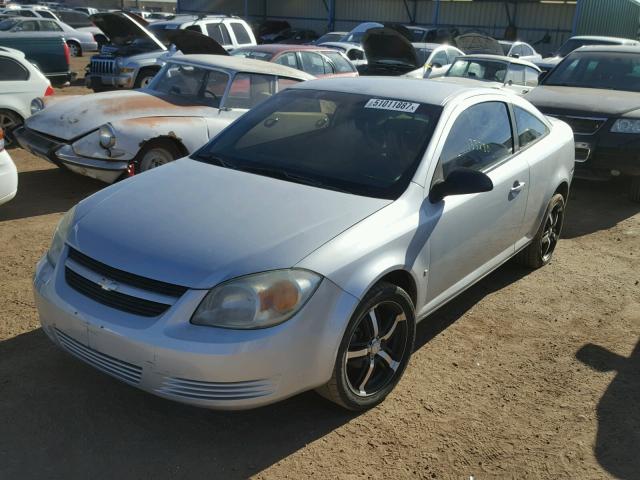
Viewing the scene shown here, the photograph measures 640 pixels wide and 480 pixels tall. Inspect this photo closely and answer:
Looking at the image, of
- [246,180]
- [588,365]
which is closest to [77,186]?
Answer: [246,180]

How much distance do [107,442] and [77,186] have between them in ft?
16.1

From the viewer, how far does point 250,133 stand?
4.29m

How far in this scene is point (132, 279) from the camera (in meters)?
2.87

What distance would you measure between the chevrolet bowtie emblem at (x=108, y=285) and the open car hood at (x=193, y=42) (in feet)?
24.7

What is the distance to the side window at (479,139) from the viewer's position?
12.7 feet

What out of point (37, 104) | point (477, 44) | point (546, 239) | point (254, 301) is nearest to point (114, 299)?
point (254, 301)

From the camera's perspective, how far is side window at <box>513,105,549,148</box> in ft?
15.5

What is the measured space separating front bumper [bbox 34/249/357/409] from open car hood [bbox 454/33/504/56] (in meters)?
16.4

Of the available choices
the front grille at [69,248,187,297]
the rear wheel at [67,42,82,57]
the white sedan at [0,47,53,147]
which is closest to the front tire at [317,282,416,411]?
the front grille at [69,248,187,297]

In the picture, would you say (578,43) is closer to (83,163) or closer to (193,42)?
(193,42)

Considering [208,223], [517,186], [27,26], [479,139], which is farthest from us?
[27,26]

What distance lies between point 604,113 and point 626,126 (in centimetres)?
29

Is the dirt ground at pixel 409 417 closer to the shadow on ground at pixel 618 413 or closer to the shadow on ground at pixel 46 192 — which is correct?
the shadow on ground at pixel 618 413

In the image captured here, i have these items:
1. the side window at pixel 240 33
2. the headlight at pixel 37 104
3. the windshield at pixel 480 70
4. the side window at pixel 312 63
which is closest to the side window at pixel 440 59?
the windshield at pixel 480 70
